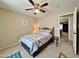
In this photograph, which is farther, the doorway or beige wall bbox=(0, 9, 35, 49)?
the doorway

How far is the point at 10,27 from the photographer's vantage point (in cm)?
391

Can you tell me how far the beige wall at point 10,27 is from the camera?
3471mm

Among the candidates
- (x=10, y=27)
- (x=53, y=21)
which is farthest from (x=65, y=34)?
(x=10, y=27)

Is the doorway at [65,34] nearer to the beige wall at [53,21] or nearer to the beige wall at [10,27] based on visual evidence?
the beige wall at [53,21]

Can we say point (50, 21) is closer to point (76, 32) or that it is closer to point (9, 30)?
point (76, 32)

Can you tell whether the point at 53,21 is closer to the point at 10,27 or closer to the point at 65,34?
the point at 10,27

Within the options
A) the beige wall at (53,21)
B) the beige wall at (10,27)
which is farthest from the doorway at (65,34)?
the beige wall at (10,27)

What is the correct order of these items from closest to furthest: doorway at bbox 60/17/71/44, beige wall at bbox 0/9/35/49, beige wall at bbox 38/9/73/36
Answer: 1. beige wall at bbox 0/9/35/49
2. beige wall at bbox 38/9/73/36
3. doorway at bbox 60/17/71/44

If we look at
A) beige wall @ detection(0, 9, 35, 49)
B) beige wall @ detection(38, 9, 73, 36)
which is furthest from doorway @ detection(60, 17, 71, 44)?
beige wall @ detection(0, 9, 35, 49)

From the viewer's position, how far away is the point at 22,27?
484cm

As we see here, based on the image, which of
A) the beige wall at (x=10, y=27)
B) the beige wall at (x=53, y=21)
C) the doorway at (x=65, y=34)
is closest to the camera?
the beige wall at (x=10, y=27)

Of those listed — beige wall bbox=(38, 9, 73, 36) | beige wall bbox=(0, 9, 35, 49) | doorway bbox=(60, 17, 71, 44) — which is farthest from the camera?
doorway bbox=(60, 17, 71, 44)

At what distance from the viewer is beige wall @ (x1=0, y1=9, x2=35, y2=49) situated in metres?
3.47

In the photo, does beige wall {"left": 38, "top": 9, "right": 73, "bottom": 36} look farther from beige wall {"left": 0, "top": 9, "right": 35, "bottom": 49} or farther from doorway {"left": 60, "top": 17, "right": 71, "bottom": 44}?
beige wall {"left": 0, "top": 9, "right": 35, "bottom": 49}
